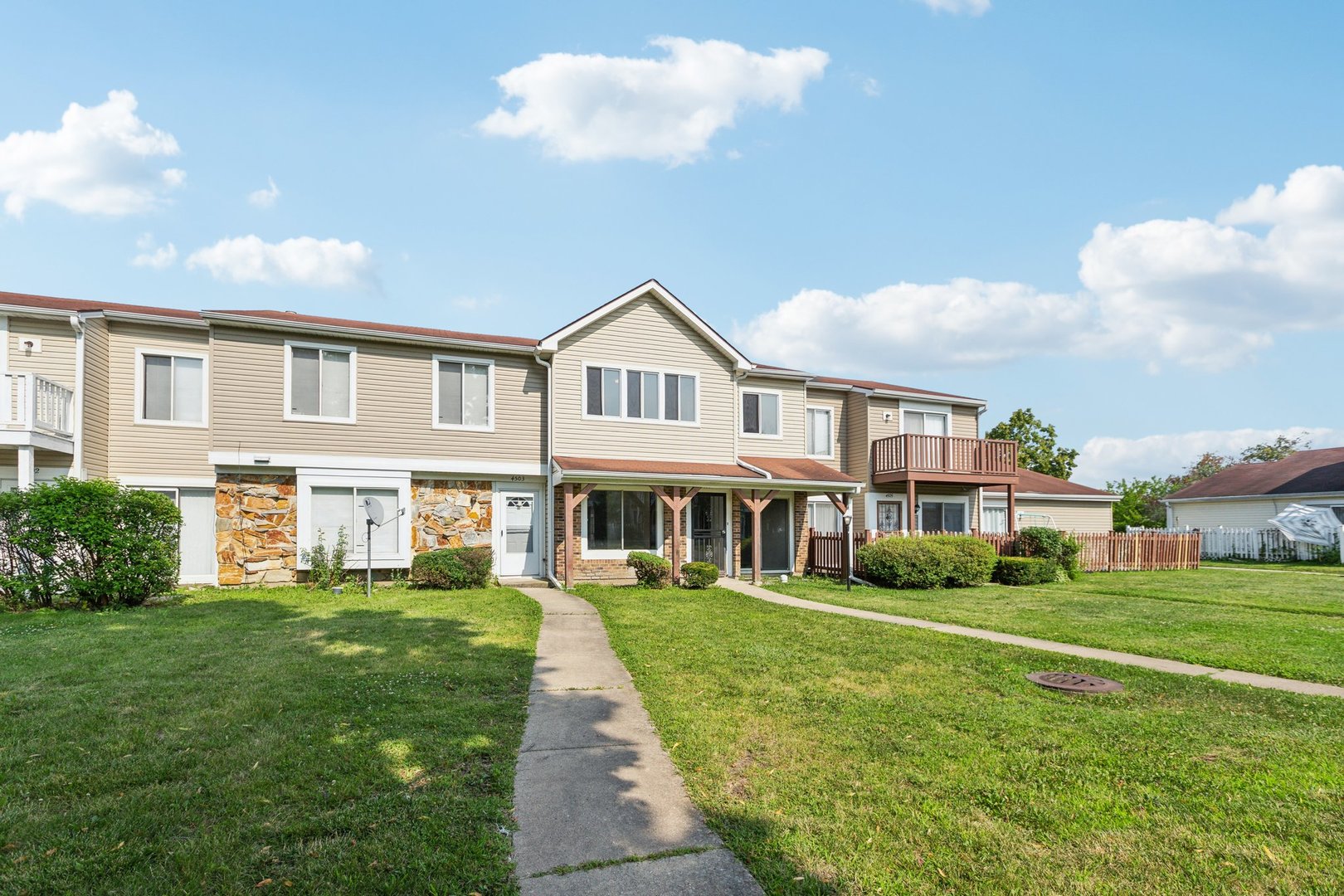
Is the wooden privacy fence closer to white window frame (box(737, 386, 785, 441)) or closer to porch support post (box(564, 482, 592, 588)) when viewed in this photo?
white window frame (box(737, 386, 785, 441))

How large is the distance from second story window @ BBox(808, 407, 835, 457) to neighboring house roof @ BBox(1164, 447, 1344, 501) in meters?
21.7

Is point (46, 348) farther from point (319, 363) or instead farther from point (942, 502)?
point (942, 502)

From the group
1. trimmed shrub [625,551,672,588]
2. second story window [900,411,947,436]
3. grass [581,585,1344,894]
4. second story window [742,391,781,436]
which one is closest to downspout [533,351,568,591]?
trimmed shrub [625,551,672,588]

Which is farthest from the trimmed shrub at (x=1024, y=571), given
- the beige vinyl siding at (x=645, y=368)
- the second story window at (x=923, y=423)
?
the beige vinyl siding at (x=645, y=368)

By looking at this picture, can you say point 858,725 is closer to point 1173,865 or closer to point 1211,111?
point 1173,865

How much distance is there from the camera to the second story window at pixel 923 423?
22469 mm

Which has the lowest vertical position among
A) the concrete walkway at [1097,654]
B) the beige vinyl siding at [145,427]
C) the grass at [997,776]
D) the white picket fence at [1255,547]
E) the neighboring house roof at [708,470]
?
the white picket fence at [1255,547]

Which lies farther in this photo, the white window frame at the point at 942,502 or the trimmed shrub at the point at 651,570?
the white window frame at the point at 942,502

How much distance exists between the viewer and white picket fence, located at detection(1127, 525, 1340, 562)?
27.0m

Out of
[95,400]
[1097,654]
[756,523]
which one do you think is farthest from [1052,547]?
[95,400]

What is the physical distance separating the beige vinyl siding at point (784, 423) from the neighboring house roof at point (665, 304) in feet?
5.20

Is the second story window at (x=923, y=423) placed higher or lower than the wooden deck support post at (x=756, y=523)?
higher

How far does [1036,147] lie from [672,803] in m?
14.5

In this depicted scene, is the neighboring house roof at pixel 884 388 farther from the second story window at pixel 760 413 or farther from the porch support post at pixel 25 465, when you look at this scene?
the porch support post at pixel 25 465
